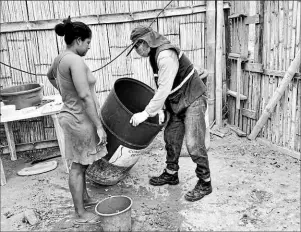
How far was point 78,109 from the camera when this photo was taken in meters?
3.14

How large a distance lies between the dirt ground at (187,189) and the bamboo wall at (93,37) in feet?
4.14

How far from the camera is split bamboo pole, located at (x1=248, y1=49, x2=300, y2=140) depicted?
4387mm

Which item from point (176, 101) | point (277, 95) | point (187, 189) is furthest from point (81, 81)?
point (277, 95)

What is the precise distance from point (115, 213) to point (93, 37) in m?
3.13

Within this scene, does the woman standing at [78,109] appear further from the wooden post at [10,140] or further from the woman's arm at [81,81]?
the wooden post at [10,140]

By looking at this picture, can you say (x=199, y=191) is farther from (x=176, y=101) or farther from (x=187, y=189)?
(x=176, y=101)

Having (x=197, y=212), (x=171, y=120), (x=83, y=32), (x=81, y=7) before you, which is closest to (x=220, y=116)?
(x=171, y=120)

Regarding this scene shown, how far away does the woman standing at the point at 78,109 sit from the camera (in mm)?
2963

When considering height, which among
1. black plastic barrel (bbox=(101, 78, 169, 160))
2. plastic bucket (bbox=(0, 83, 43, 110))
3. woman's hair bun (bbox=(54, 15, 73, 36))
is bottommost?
black plastic barrel (bbox=(101, 78, 169, 160))

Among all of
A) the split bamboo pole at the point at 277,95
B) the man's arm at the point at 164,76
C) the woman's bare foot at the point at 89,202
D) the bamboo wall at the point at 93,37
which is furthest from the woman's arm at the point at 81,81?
the split bamboo pole at the point at 277,95

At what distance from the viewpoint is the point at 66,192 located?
4105mm

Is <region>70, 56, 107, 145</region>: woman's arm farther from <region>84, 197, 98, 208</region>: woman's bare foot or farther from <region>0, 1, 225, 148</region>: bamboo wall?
<region>0, 1, 225, 148</region>: bamboo wall

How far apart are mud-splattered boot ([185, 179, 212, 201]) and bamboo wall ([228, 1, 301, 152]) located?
5.45 ft

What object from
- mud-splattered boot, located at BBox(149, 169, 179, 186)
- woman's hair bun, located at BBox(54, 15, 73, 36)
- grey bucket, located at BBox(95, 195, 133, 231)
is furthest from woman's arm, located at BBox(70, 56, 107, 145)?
mud-splattered boot, located at BBox(149, 169, 179, 186)
